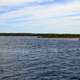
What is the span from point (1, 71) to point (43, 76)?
5184 mm

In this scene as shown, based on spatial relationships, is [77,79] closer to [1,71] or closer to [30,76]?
[30,76]

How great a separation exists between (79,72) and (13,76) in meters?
6.76

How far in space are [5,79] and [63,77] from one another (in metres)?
5.23

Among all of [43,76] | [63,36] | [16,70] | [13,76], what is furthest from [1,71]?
[63,36]

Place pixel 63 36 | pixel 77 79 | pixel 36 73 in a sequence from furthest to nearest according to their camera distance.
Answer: pixel 63 36 → pixel 36 73 → pixel 77 79

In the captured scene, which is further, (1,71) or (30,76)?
(1,71)

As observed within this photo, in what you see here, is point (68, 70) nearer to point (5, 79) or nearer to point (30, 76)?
point (30, 76)

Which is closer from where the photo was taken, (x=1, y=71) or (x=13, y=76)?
(x=13, y=76)

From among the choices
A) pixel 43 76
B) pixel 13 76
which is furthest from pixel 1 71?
pixel 43 76

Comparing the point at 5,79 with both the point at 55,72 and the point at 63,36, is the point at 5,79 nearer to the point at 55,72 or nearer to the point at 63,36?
the point at 55,72

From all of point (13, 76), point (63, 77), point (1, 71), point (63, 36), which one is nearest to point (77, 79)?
point (63, 77)

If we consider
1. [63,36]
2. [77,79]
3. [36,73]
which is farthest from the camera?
[63,36]

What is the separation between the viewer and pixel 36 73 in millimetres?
25922

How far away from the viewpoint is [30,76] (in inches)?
953
